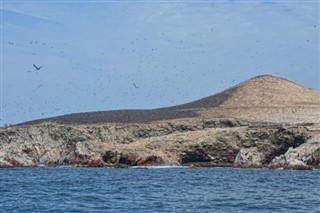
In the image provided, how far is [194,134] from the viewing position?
298 ft

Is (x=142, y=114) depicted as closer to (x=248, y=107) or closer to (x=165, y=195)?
(x=248, y=107)

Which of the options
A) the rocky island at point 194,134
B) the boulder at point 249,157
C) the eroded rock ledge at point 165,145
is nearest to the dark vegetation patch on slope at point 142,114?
the rocky island at point 194,134

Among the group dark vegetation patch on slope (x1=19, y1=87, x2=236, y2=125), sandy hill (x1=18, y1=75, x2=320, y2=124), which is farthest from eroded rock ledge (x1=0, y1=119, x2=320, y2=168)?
sandy hill (x1=18, y1=75, x2=320, y2=124)

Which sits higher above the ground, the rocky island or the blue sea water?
the rocky island

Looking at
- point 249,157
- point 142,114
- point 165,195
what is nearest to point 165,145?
point 249,157

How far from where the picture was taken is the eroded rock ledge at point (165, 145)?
8381 centimetres

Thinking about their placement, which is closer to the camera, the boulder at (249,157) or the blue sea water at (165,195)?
the blue sea water at (165,195)

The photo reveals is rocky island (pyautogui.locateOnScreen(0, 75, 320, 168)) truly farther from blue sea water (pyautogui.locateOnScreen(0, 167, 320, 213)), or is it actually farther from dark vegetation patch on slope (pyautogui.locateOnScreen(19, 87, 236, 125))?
blue sea water (pyautogui.locateOnScreen(0, 167, 320, 213))

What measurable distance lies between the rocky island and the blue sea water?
2703cm

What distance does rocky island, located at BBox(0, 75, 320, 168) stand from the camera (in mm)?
85562

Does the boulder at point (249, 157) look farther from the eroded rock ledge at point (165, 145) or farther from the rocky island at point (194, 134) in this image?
the rocky island at point (194, 134)

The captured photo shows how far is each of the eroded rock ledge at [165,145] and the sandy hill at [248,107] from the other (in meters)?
6.44

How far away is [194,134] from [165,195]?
49.1 m

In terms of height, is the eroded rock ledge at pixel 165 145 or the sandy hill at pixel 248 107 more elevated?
the sandy hill at pixel 248 107
